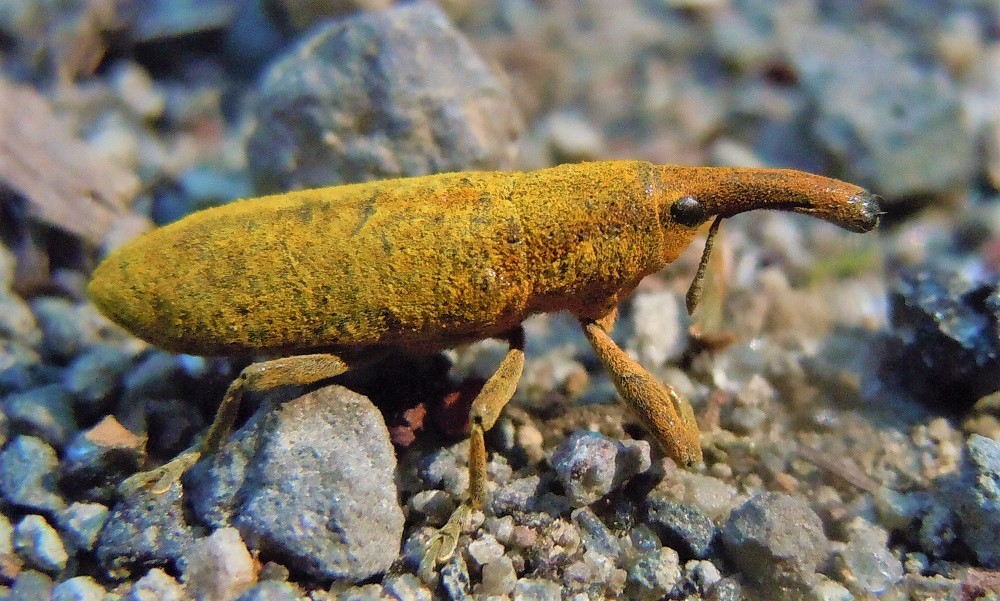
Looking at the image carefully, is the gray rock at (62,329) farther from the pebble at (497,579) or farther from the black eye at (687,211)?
the black eye at (687,211)

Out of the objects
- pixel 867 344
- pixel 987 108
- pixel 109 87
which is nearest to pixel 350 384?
pixel 867 344

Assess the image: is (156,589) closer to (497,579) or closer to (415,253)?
(497,579)

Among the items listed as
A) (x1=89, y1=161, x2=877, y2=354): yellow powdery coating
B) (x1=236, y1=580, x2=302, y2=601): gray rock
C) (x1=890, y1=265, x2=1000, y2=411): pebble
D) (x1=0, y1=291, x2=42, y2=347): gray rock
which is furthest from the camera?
(x1=0, y1=291, x2=42, y2=347): gray rock

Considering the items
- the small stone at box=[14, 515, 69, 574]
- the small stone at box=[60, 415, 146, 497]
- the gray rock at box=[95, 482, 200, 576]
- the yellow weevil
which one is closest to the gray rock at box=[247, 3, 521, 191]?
the yellow weevil

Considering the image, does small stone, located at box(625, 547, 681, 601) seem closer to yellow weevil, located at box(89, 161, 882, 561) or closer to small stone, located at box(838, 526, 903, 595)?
yellow weevil, located at box(89, 161, 882, 561)

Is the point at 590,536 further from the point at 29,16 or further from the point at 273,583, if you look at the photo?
the point at 29,16

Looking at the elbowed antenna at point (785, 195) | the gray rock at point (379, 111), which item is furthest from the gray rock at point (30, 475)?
the elbowed antenna at point (785, 195)

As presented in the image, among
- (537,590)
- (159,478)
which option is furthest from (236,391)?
(537,590)
